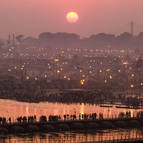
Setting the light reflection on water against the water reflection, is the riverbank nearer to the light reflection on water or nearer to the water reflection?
the light reflection on water

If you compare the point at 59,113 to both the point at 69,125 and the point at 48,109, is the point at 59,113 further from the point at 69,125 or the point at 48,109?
the point at 69,125

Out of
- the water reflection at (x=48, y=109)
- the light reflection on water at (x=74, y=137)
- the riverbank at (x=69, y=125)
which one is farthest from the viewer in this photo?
the water reflection at (x=48, y=109)

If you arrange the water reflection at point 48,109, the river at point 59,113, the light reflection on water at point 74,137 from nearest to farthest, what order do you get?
1. the light reflection on water at point 74,137
2. the river at point 59,113
3. the water reflection at point 48,109

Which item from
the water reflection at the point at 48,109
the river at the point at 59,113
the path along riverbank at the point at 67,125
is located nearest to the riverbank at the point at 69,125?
the path along riverbank at the point at 67,125

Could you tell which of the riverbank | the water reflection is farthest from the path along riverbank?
the water reflection

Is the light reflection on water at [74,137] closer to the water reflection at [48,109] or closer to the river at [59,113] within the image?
the river at [59,113]

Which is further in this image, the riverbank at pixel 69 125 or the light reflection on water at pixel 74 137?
the riverbank at pixel 69 125
